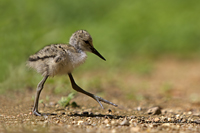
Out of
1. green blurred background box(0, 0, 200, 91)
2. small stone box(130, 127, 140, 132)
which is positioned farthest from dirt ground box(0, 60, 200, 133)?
green blurred background box(0, 0, 200, 91)

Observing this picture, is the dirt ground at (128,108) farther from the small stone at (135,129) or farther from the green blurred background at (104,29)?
the green blurred background at (104,29)

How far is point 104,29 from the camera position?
33.8 ft

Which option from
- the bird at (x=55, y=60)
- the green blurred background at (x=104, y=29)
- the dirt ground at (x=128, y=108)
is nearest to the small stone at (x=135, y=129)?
the dirt ground at (x=128, y=108)

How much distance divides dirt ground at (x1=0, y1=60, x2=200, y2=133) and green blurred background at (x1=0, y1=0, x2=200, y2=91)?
742mm

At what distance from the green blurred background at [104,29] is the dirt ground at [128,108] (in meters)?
0.74

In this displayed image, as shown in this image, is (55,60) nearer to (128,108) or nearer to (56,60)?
(56,60)

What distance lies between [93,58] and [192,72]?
2.46 meters

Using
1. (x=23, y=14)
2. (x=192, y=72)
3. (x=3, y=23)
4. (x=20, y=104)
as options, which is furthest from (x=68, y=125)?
(x=192, y=72)

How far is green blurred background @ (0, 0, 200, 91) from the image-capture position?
664 cm

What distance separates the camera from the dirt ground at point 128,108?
3.78m

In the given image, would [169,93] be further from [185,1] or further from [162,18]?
[185,1]

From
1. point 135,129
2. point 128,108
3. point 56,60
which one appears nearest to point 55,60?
point 56,60

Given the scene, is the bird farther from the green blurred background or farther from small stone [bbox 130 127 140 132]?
the green blurred background

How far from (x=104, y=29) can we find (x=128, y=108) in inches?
210
